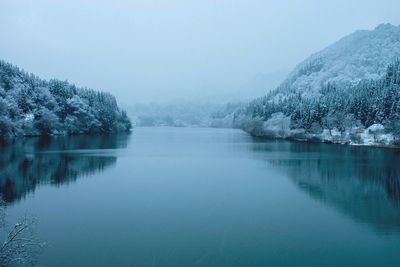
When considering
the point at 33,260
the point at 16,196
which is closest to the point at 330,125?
the point at 16,196

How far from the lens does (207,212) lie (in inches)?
1070

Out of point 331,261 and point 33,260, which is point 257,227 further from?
point 33,260

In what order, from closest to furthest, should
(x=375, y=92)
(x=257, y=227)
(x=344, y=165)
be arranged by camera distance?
(x=257, y=227) < (x=344, y=165) < (x=375, y=92)

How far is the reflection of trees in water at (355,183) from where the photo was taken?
27625 mm

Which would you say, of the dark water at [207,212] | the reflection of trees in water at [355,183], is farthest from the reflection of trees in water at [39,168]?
the reflection of trees in water at [355,183]

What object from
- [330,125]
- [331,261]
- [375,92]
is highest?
[375,92]

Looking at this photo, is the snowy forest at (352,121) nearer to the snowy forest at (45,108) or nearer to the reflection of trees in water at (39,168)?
the reflection of trees in water at (39,168)

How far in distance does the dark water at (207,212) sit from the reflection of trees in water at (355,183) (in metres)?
0.12

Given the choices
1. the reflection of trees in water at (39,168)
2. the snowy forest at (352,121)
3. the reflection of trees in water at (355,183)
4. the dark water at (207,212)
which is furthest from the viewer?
the snowy forest at (352,121)

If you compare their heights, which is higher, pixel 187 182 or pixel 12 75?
pixel 12 75

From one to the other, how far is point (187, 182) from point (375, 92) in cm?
9041

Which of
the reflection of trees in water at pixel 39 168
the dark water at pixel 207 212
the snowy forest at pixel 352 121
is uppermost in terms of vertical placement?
the snowy forest at pixel 352 121

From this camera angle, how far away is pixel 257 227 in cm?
2370

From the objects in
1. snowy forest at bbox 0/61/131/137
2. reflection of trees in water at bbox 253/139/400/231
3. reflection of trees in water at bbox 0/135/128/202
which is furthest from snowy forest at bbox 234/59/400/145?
snowy forest at bbox 0/61/131/137
